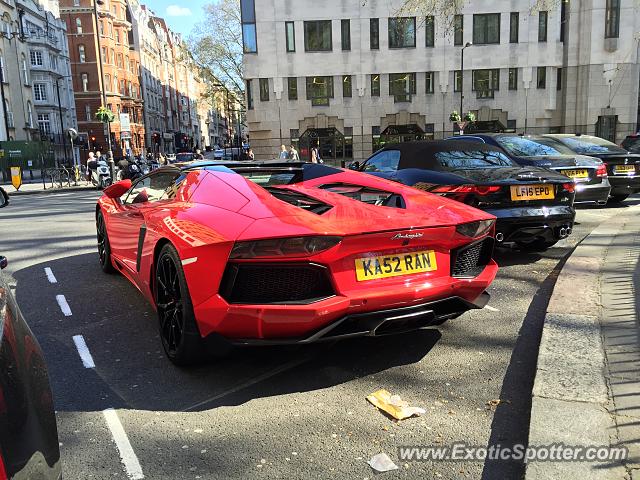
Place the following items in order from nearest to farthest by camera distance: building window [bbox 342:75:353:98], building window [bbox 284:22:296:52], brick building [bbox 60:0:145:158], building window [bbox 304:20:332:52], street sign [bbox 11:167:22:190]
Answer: street sign [bbox 11:167:22:190] → building window [bbox 284:22:296:52] → building window [bbox 304:20:332:52] → building window [bbox 342:75:353:98] → brick building [bbox 60:0:145:158]

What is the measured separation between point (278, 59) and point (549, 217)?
34757 mm

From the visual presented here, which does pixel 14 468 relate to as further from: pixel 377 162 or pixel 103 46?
pixel 103 46

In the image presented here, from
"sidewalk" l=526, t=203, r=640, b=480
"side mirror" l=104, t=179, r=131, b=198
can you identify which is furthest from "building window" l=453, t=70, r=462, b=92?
"side mirror" l=104, t=179, r=131, b=198


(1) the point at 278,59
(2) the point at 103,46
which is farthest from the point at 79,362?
(2) the point at 103,46

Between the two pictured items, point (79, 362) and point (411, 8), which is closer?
point (79, 362)

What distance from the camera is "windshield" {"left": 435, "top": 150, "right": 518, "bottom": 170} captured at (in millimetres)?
6641

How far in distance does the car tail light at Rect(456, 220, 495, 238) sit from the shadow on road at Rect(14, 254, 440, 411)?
0.91 metres

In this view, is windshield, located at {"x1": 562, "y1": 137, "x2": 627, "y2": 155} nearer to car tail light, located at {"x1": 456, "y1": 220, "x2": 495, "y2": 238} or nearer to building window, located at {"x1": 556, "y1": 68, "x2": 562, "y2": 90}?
car tail light, located at {"x1": 456, "y1": 220, "x2": 495, "y2": 238}

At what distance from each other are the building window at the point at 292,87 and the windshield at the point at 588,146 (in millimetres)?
29061

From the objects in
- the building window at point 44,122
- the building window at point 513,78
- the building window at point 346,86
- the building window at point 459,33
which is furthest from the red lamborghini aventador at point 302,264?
the building window at point 44,122

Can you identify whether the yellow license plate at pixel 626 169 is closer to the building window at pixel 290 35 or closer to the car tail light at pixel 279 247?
the car tail light at pixel 279 247

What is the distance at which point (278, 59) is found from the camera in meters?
37.8

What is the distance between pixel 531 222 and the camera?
5762mm

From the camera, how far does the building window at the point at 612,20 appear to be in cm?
3816
